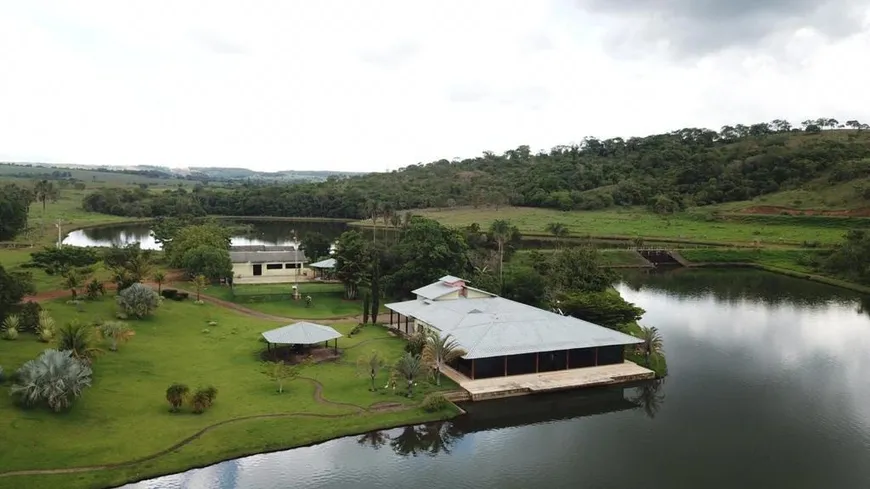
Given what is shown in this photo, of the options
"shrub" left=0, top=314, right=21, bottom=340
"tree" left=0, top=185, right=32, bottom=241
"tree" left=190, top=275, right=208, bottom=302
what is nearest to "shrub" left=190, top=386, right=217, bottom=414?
"shrub" left=0, top=314, right=21, bottom=340

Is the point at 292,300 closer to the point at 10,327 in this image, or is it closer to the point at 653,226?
the point at 10,327

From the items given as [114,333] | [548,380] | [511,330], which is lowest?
[548,380]

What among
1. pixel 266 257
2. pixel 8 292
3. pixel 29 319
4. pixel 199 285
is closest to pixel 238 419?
pixel 29 319

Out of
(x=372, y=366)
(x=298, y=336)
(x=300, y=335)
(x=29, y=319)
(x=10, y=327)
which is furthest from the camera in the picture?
(x=300, y=335)

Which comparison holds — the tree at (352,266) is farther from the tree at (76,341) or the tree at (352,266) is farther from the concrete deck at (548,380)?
the tree at (76,341)

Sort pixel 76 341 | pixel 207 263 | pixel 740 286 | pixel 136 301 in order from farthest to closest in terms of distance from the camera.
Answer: pixel 740 286 → pixel 207 263 → pixel 136 301 → pixel 76 341

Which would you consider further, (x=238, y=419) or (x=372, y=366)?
(x=372, y=366)

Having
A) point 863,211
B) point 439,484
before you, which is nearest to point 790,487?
point 439,484

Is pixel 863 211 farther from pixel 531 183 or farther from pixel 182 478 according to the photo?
pixel 182 478

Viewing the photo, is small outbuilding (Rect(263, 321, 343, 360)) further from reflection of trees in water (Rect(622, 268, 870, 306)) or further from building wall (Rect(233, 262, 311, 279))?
reflection of trees in water (Rect(622, 268, 870, 306))
